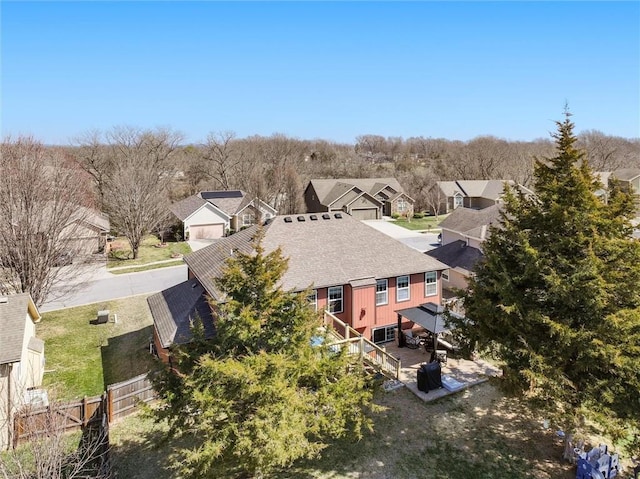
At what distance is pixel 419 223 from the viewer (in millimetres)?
62938

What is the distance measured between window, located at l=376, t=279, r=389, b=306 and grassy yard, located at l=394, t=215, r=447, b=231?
125ft

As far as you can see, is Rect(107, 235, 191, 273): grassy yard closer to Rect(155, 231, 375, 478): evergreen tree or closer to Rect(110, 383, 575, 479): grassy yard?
Rect(110, 383, 575, 479): grassy yard

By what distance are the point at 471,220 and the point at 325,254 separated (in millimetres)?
20529

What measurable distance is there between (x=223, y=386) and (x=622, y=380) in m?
10.4

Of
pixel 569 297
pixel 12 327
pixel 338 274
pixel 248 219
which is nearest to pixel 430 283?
pixel 338 274

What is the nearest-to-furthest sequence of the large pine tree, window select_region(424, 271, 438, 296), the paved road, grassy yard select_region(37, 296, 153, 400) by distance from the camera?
the large pine tree, grassy yard select_region(37, 296, 153, 400), window select_region(424, 271, 438, 296), the paved road

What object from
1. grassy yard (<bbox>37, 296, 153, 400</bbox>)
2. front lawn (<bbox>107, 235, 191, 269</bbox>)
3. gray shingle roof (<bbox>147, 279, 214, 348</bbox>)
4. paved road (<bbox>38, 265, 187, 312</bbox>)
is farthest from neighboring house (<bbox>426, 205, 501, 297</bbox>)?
front lawn (<bbox>107, 235, 191, 269</bbox>)

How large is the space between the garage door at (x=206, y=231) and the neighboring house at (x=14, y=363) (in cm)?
3283

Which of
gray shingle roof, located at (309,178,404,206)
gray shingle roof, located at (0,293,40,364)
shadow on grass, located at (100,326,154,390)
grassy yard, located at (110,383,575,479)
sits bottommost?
shadow on grass, located at (100,326,154,390)

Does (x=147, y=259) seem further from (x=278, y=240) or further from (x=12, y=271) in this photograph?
(x=278, y=240)

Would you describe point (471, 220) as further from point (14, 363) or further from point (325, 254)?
point (14, 363)

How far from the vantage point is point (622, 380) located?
427 inches

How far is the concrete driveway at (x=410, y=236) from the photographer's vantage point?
47.0 meters

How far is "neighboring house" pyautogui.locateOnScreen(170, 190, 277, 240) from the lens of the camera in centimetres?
5144
